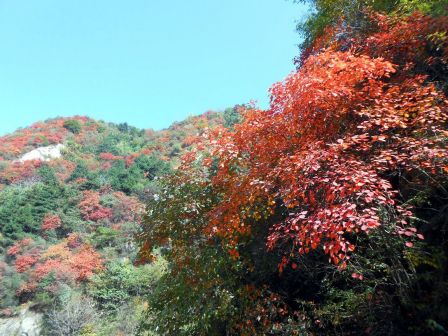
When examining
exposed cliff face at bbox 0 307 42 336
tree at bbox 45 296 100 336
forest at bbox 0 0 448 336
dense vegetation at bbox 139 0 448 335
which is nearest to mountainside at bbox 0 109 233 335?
tree at bbox 45 296 100 336

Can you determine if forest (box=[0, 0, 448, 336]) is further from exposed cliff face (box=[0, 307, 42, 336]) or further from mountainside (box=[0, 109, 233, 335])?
exposed cliff face (box=[0, 307, 42, 336])

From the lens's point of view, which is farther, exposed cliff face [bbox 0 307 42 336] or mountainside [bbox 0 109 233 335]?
mountainside [bbox 0 109 233 335]

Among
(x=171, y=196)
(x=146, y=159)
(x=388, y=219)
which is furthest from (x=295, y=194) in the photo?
(x=146, y=159)

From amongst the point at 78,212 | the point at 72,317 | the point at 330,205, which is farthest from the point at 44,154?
the point at 330,205

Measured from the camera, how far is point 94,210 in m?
33.5

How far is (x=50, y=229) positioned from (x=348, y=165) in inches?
1278

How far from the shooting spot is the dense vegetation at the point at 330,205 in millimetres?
3568

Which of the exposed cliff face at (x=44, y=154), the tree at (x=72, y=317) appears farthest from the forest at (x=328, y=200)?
the exposed cliff face at (x=44, y=154)

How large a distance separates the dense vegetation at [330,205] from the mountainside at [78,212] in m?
1.75

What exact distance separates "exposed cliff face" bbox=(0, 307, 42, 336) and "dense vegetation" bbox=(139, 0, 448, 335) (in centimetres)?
1820

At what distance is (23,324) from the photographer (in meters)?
20.8

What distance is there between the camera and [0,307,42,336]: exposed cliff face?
2022cm

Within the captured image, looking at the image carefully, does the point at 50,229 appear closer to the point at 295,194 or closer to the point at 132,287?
the point at 132,287

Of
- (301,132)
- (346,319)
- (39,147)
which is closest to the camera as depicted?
(346,319)
